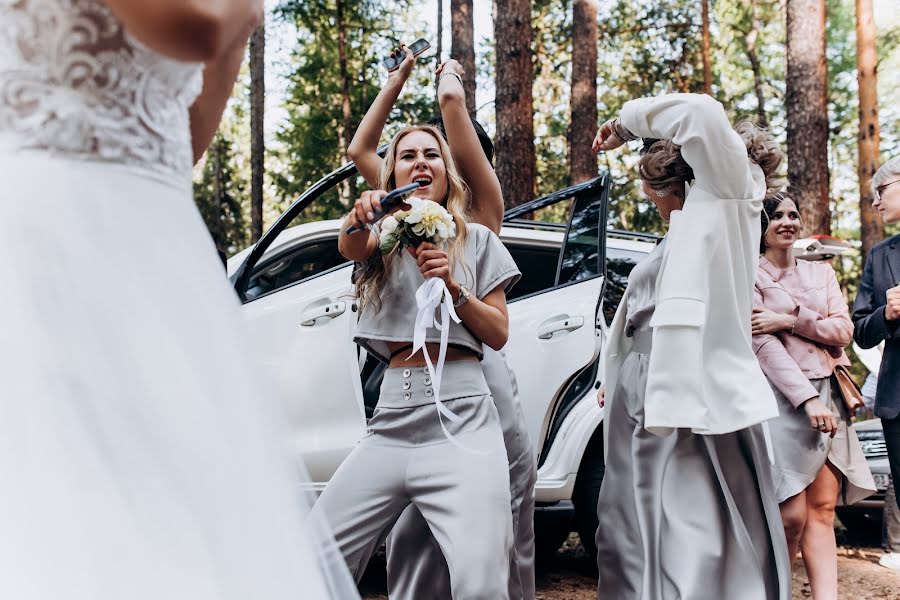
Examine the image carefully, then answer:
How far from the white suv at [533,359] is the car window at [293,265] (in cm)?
24

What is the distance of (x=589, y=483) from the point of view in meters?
4.82

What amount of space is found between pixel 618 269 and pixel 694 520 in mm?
2129

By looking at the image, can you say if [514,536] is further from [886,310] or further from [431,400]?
[886,310]

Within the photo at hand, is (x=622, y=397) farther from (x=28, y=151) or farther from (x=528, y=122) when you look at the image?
(x=528, y=122)

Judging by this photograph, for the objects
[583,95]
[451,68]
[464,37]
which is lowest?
[451,68]

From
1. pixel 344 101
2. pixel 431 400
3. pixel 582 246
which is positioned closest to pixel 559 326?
pixel 582 246

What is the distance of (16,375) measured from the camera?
1189mm

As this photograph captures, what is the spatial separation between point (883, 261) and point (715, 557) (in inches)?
74.2

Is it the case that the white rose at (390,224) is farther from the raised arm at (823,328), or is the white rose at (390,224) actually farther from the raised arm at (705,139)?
the raised arm at (823,328)

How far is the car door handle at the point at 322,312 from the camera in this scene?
4.65 metres

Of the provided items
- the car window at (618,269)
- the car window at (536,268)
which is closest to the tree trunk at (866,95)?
the car window at (618,269)

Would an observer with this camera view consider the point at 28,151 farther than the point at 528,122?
No

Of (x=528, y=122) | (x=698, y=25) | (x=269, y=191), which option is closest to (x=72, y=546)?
(x=528, y=122)

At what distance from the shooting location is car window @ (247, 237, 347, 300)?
5133 millimetres
